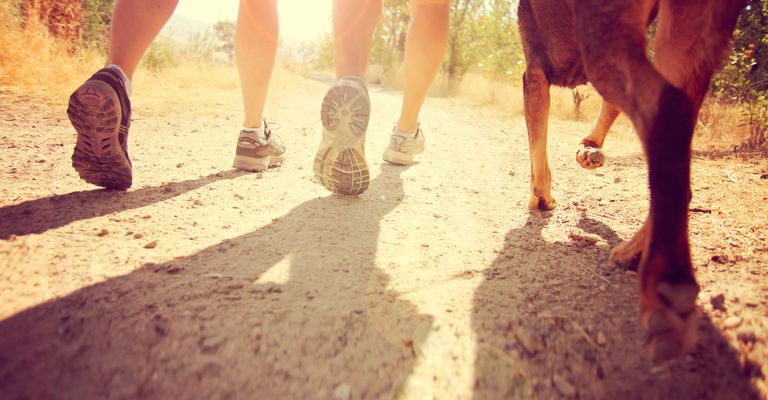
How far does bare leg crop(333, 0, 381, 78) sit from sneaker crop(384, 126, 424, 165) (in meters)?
0.92

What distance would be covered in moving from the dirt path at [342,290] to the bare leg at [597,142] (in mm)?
247

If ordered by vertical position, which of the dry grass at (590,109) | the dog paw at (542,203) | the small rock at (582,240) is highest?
the dry grass at (590,109)

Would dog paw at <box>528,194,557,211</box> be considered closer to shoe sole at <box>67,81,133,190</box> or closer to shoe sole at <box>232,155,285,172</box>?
shoe sole at <box>232,155,285,172</box>

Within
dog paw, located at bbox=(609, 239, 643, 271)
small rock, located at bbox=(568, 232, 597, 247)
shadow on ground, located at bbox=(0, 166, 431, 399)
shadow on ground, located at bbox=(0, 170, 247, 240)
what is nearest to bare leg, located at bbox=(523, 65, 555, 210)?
small rock, located at bbox=(568, 232, 597, 247)

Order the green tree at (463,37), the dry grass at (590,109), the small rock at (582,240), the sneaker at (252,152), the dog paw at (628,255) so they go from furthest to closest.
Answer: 1. the green tree at (463,37)
2. the dry grass at (590,109)
3. the sneaker at (252,152)
4. the small rock at (582,240)
5. the dog paw at (628,255)

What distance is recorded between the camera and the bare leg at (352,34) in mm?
2096

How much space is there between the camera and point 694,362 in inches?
35.7

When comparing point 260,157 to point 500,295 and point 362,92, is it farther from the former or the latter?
point 500,295

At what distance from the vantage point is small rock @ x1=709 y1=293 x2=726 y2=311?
111 cm

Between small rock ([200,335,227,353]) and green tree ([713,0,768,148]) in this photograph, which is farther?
green tree ([713,0,768,148])

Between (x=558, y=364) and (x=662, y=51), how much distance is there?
114 cm

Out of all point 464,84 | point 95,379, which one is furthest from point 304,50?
point 95,379

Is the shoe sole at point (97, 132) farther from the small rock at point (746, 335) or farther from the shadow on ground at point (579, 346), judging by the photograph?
the small rock at point (746, 335)

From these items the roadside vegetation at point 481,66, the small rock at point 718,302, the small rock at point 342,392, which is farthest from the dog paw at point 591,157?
the small rock at point 342,392
